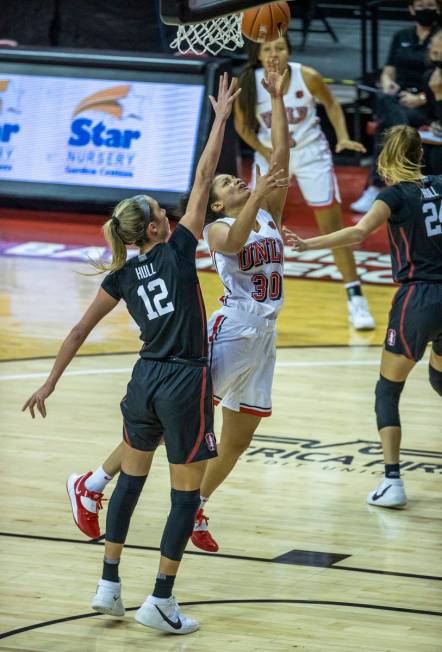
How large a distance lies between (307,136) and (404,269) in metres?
4.09

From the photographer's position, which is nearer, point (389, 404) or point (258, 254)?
point (258, 254)

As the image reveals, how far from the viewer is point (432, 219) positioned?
673cm

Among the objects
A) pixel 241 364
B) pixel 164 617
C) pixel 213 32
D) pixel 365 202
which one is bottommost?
pixel 365 202

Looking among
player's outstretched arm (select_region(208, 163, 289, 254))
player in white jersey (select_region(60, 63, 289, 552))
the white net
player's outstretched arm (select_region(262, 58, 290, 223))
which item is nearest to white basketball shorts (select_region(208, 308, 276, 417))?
player in white jersey (select_region(60, 63, 289, 552))

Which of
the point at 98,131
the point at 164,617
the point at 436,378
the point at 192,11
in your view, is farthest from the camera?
the point at 98,131

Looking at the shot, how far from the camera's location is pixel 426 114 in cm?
1373

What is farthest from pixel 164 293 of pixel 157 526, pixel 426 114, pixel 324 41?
pixel 324 41

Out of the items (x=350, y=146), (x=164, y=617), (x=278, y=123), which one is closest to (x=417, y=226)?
(x=278, y=123)

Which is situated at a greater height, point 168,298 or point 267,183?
point 267,183

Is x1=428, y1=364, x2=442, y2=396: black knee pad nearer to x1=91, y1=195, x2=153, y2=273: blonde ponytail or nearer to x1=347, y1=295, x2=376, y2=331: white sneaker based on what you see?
x1=91, y1=195, x2=153, y2=273: blonde ponytail

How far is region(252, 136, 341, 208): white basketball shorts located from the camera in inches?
423

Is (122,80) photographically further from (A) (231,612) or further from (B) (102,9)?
(A) (231,612)

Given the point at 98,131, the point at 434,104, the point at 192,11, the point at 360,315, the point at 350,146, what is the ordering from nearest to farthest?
the point at 192,11
the point at 350,146
the point at 360,315
the point at 434,104
the point at 98,131

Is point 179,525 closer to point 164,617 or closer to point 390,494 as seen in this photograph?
point 164,617
